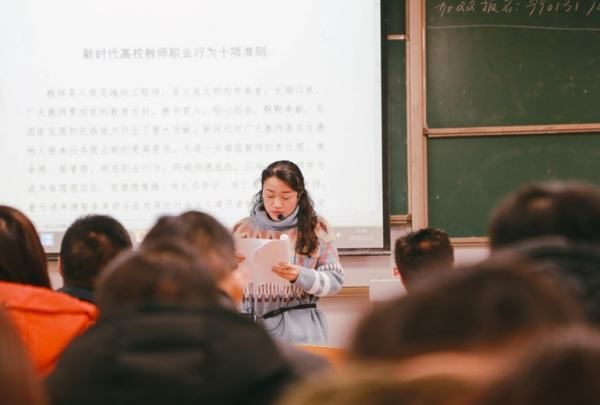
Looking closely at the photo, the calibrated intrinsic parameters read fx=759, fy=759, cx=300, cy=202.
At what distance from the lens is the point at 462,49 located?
365 centimetres

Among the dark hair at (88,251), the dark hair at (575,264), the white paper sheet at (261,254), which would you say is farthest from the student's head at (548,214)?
the white paper sheet at (261,254)

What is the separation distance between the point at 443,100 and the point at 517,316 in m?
3.17

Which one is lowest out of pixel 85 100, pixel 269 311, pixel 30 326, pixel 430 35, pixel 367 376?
pixel 269 311

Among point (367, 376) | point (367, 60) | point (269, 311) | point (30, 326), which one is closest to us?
point (367, 376)

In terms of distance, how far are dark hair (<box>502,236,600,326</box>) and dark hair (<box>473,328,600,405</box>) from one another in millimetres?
386

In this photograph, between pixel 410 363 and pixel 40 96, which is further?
pixel 40 96

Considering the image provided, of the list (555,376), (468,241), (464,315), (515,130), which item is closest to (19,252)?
(464,315)

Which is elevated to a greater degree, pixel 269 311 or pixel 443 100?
pixel 443 100

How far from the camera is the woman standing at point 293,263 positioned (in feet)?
9.00

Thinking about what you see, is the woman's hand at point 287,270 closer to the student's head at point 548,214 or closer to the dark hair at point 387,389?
the student's head at point 548,214

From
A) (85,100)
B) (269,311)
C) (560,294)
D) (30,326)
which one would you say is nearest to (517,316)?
(560,294)

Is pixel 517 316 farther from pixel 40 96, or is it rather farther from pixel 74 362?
pixel 40 96

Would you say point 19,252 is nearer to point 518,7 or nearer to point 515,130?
point 515,130

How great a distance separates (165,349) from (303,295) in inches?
73.9
